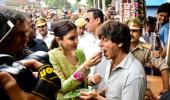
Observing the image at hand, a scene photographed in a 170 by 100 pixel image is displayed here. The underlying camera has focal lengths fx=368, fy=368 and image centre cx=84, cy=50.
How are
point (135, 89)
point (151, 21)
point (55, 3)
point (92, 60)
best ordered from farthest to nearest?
point (55, 3) < point (151, 21) < point (92, 60) < point (135, 89)

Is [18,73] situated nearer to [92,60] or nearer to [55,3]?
[92,60]

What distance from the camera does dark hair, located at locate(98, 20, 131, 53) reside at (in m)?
2.96

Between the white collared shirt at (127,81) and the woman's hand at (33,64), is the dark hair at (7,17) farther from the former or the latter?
the white collared shirt at (127,81)

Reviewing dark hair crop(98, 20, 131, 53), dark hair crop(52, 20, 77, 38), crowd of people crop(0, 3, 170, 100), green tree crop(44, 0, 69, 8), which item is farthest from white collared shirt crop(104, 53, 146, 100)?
green tree crop(44, 0, 69, 8)

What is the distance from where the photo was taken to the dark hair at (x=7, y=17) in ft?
5.59

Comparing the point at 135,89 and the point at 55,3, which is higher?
the point at 135,89

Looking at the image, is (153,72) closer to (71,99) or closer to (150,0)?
(71,99)

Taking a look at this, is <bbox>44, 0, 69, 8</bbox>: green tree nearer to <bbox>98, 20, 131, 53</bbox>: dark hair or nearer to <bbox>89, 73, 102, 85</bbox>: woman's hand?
<bbox>89, 73, 102, 85</bbox>: woman's hand

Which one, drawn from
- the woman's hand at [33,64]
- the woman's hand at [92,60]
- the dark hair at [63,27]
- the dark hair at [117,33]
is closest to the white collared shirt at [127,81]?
the dark hair at [117,33]

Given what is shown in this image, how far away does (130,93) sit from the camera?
2.74 m

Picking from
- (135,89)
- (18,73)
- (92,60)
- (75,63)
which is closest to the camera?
(18,73)

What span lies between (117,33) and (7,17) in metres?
1.36

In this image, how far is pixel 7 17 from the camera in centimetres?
176

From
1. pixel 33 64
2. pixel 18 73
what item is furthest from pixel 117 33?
pixel 18 73
